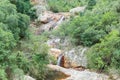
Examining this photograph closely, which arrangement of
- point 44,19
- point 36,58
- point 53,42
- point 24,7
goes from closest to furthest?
point 36,58, point 53,42, point 24,7, point 44,19

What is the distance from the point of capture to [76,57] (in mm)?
26344

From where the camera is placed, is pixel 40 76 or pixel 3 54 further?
pixel 40 76

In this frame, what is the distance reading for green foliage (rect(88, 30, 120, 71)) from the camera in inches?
919

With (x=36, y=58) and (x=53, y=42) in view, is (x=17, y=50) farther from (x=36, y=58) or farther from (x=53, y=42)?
(x=53, y=42)

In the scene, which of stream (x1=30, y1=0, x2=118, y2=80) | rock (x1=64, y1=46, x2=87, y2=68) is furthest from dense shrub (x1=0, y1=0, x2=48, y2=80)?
rock (x1=64, y1=46, x2=87, y2=68)

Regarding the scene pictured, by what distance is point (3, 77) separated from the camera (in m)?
17.0

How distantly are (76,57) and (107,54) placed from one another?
3.47 m

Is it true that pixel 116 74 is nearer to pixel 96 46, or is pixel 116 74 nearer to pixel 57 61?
pixel 96 46

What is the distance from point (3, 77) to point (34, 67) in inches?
183

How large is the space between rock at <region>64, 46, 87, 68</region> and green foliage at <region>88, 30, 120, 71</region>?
1360mm

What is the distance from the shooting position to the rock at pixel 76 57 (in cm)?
2591

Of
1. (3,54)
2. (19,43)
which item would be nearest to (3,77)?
→ (3,54)

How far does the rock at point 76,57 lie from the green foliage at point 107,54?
1360 mm

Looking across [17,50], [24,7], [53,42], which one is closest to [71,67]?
[53,42]
